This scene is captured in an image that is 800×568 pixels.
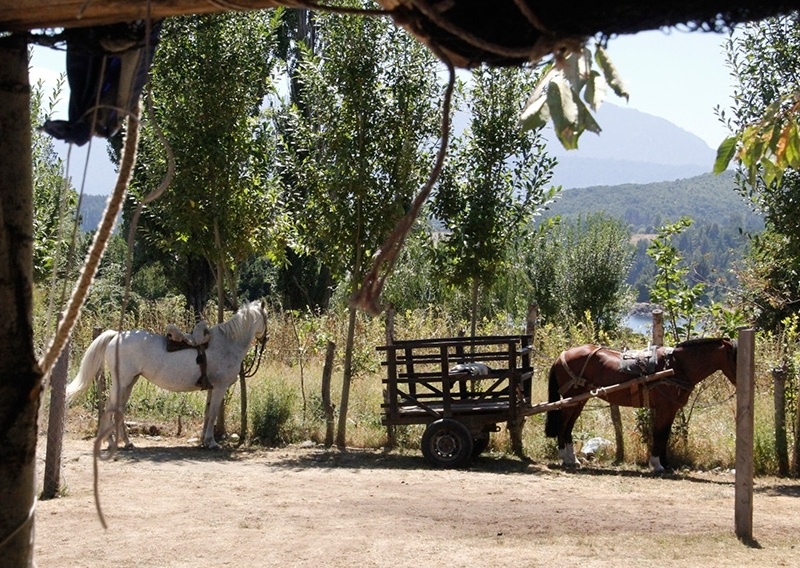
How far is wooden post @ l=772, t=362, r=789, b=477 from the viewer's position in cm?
1184

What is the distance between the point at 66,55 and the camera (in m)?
3.13

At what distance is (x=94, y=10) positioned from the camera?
2.89m

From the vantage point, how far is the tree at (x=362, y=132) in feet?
44.5

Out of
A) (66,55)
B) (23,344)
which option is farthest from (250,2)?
(23,344)

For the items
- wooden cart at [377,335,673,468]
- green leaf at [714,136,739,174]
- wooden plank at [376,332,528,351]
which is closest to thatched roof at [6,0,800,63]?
green leaf at [714,136,739,174]

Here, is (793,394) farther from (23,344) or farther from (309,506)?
(23,344)

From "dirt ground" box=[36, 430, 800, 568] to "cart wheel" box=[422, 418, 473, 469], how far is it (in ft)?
0.79

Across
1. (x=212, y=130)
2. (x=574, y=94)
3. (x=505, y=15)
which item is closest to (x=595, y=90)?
(x=574, y=94)

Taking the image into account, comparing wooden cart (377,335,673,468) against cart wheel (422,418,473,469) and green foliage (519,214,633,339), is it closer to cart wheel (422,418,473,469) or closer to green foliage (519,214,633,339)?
cart wheel (422,418,473,469)

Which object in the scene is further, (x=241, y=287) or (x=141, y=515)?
(x=241, y=287)

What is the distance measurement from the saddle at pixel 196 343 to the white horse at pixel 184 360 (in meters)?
0.05

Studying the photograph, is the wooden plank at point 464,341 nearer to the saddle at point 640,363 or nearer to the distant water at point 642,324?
the saddle at point 640,363

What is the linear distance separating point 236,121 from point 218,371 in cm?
370

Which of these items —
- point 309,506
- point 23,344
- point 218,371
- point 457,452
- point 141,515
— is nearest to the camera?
point 23,344
